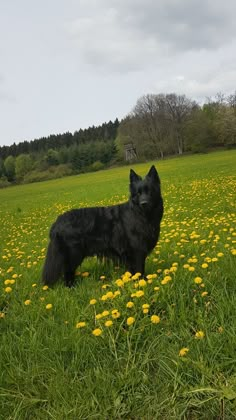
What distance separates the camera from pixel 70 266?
4285 mm

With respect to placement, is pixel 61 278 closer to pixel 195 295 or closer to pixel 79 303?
pixel 79 303

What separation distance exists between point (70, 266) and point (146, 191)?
1510mm

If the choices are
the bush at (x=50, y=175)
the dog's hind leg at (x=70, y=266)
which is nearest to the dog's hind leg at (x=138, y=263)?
the dog's hind leg at (x=70, y=266)

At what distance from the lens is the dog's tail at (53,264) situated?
4.20m

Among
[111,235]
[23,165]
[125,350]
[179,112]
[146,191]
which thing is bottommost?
[125,350]

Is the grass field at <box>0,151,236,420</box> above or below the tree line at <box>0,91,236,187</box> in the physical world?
below

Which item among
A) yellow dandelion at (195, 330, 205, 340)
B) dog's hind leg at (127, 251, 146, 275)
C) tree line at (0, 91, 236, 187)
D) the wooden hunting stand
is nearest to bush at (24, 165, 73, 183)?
tree line at (0, 91, 236, 187)

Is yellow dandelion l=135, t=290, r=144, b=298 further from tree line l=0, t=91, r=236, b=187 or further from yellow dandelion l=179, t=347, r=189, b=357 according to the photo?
tree line l=0, t=91, r=236, b=187

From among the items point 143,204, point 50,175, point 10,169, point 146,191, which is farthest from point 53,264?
point 10,169

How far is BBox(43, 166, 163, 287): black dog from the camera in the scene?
427cm

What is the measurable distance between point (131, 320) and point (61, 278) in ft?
6.20

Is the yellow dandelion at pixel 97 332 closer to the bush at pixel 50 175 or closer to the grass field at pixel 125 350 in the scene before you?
the grass field at pixel 125 350

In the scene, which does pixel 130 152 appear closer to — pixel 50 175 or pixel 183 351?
pixel 50 175

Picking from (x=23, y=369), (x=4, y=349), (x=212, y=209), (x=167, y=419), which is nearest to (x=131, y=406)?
(x=167, y=419)
